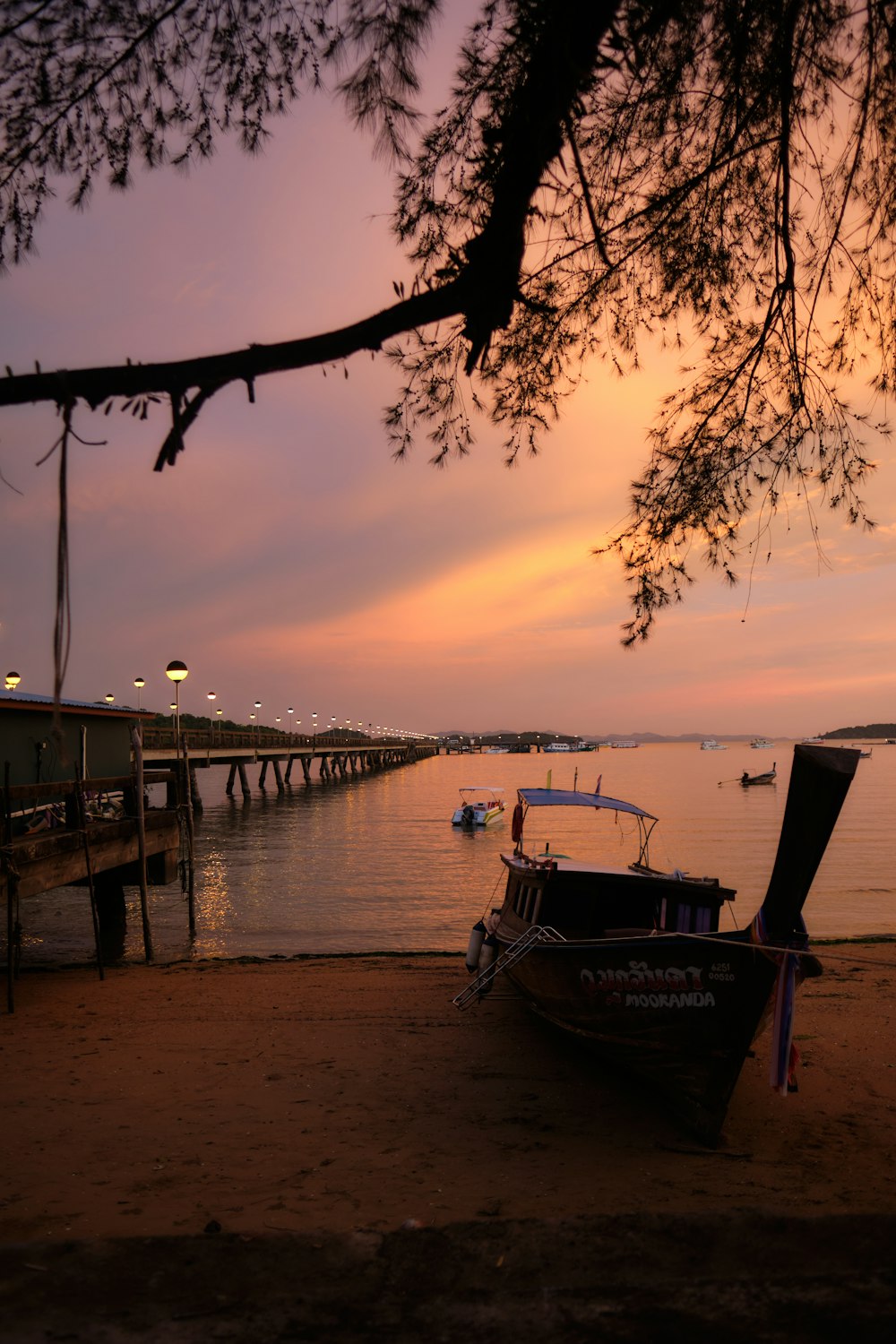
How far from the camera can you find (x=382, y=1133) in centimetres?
737

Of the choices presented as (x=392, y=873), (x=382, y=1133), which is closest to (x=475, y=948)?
(x=382, y=1133)

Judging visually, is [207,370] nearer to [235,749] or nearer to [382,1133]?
[382,1133]

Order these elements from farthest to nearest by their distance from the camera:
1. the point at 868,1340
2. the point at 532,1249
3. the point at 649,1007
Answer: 1. the point at 649,1007
2. the point at 532,1249
3. the point at 868,1340

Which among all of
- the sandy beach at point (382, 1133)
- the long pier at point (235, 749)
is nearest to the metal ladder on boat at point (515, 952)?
the sandy beach at point (382, 1133)

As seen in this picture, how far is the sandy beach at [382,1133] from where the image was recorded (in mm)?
5648

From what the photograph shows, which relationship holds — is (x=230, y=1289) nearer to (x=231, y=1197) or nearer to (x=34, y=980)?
(x=231, y=1197)

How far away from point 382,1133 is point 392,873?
24033 millimetres

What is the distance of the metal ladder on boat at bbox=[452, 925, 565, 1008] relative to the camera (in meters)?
9.31

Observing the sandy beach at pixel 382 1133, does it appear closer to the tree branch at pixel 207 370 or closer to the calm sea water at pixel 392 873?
the tree branch at pixel 207 370

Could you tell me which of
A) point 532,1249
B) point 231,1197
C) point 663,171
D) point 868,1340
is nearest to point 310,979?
point 231,1197

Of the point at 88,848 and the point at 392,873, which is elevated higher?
the point at 88,848

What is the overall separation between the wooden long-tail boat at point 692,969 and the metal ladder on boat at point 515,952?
0.03 meters

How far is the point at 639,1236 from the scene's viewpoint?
5.47 m

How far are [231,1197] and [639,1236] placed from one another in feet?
9.01
